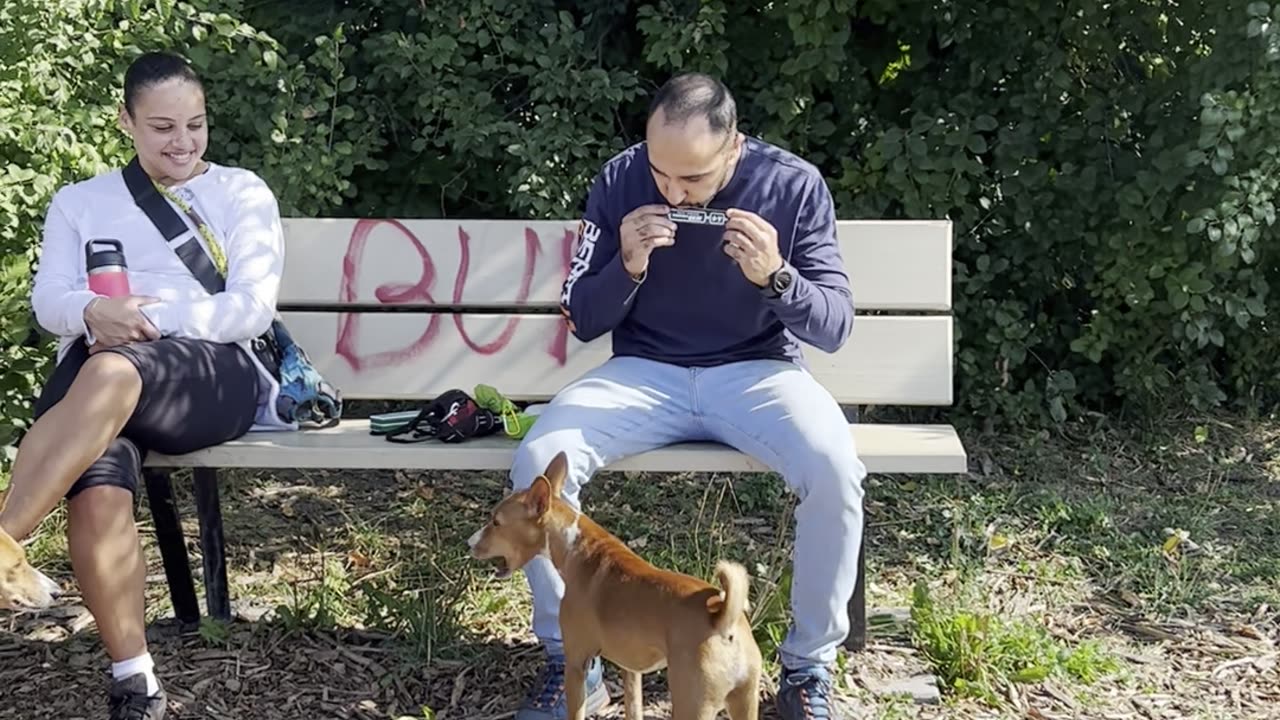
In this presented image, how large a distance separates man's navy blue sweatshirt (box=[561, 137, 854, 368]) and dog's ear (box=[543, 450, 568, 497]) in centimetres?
54

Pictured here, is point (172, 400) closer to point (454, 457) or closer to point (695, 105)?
point (454, 457)

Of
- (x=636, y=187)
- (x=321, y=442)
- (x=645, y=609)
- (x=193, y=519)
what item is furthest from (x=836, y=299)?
(x=193, y=519)

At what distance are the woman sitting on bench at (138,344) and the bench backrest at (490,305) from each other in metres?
0.45

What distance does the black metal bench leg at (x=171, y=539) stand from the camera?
3955mm

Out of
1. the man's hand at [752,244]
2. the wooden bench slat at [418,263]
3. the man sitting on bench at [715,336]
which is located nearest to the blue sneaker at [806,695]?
the man sitting on bench at [715,336]

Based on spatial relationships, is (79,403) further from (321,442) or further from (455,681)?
(455,681)

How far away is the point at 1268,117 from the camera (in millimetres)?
4582

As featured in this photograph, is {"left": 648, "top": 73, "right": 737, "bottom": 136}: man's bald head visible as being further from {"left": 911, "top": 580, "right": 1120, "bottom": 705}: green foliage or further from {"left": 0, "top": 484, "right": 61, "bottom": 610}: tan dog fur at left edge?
{"left": 0, "top": 484, "right": 61, "bottom": 610}: tan dog fur at left edge

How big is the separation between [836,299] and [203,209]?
174cm

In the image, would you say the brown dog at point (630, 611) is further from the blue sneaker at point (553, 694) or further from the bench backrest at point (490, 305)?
the bench backrest at point (490, 305)

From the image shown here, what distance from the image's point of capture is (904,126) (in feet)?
18.6

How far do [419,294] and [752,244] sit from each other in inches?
52.7

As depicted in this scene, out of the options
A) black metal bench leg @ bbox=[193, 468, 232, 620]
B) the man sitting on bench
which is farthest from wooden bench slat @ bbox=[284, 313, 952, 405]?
black metal bench leg @ bbox=[193, 468, 232, 620]

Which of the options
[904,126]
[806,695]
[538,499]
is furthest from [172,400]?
[904,126]
